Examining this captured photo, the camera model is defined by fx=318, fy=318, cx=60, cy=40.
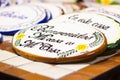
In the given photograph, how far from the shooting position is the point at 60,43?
0.94 meters

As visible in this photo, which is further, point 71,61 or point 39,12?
point 39,12

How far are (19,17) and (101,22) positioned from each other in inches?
14.8

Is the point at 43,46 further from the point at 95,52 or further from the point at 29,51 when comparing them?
the point at 95,52

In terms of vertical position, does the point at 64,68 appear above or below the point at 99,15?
below

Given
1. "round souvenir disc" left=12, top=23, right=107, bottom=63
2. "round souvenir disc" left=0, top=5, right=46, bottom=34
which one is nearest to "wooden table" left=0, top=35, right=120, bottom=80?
"round souvenir disc" left=12, top=23, right=107, bottom=63

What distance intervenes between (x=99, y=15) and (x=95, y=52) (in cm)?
25

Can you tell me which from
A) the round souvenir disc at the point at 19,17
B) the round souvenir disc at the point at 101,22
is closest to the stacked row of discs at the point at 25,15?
the round souvenir disc at the point at 19,17

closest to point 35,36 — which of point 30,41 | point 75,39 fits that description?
point 30,41

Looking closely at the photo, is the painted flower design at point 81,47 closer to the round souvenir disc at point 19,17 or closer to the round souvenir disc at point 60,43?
the round souvenir disc at point 60,43

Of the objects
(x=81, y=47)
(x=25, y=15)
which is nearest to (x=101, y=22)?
(x=81, y=47)

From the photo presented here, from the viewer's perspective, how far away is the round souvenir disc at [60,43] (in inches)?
35.0

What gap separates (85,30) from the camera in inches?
38.7

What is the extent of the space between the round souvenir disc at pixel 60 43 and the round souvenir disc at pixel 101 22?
→ 0.14ft

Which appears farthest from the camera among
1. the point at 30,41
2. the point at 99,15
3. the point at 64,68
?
the point at 99,15
